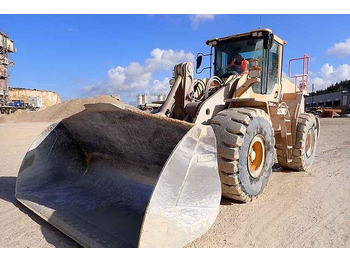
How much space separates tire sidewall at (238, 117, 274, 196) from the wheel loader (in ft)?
0.04

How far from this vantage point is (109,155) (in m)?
3.96

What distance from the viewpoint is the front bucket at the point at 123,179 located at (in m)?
2.25

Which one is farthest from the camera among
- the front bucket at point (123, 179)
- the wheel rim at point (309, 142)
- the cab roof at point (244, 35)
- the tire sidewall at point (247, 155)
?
the wheel rim at point (309, 142)

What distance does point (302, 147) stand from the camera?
541 cm

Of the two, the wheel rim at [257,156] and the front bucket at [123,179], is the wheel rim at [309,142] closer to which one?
the wheel rim at [257,156]

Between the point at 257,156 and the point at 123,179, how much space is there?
182cm

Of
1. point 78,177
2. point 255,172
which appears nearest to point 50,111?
point 78,177

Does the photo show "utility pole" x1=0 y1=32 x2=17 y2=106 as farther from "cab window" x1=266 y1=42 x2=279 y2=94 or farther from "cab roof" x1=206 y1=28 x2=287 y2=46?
"cab window" x1=266 y1=42 x2=279 y2=94

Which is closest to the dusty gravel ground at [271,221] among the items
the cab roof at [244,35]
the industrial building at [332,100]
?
the cab roof at [244,35]

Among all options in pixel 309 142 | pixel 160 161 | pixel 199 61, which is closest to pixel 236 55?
pixel 199 61

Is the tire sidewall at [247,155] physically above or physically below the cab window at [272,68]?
below

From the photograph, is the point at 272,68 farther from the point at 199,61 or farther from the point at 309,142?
the point at 309,142

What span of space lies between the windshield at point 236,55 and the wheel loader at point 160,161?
0.02 meters

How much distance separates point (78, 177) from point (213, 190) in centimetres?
231
